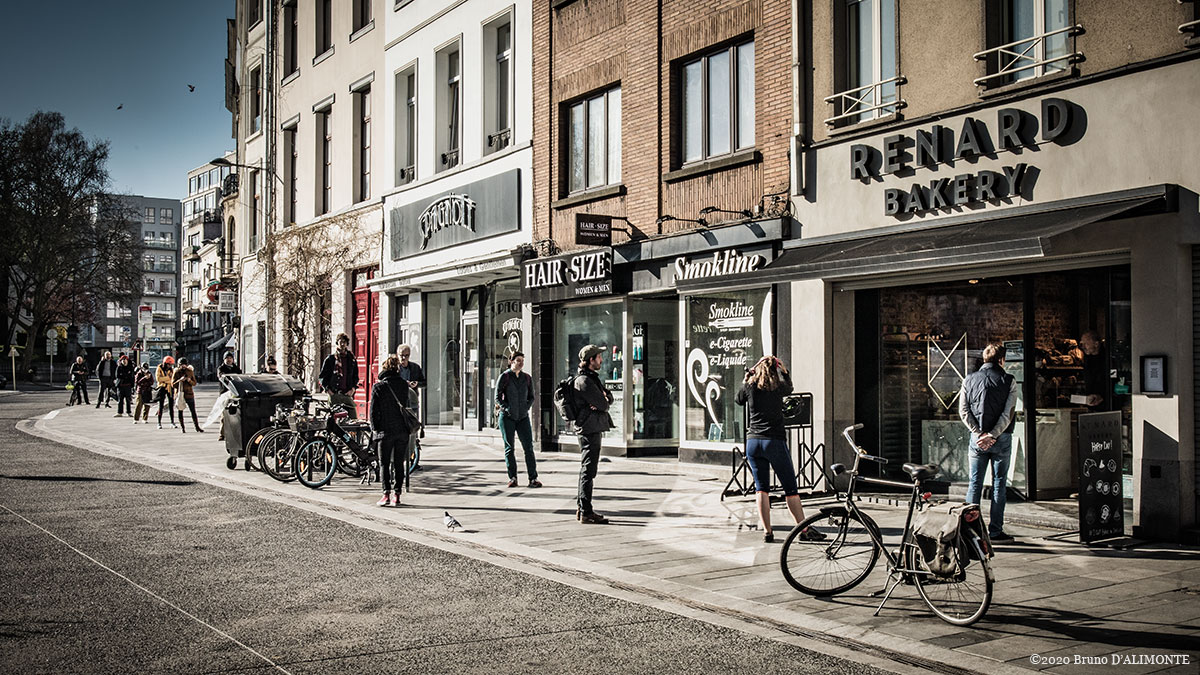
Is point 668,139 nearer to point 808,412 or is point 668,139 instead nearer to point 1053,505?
point 808,412

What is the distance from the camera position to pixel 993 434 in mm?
9711

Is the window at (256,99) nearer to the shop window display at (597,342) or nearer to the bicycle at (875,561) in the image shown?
the shop window display at (597,342)

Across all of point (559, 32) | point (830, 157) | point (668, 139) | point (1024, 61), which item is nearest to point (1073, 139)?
point (1024, 61)

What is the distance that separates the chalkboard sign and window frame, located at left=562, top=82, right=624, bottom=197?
31.7 feet

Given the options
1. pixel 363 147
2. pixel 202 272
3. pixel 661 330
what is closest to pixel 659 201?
pixel 661 330

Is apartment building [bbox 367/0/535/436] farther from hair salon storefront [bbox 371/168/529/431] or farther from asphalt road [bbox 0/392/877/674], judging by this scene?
asphalt road [bbox 0/392/877/674]

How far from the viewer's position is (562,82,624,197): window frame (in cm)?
1762

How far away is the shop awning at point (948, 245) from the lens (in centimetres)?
953

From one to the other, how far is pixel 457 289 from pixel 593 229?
674 cm

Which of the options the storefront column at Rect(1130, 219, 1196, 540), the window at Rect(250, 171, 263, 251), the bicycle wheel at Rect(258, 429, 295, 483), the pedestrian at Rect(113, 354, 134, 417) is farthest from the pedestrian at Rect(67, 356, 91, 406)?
the storefront column at Rect(1130, 219, 1196, 540)

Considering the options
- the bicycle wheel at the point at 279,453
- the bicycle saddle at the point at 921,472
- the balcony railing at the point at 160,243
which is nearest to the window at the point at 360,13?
the bicycle wheel at the point at 279,453

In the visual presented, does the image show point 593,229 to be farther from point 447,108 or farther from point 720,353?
point 447,108

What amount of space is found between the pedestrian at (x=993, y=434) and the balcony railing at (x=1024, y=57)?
3200 millimetres

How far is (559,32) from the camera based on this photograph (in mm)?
18750
